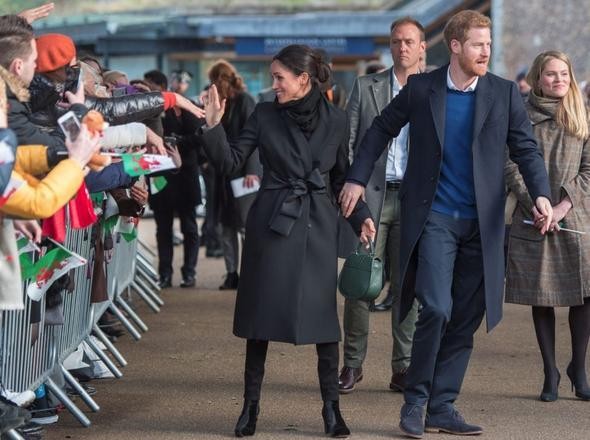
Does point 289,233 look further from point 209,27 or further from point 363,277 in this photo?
point 209,27

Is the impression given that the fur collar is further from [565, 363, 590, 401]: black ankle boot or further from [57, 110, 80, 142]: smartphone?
[565, 363, 590, 401]: black ankle boot

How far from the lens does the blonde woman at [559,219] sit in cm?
877

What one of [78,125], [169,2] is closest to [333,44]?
[169,2]

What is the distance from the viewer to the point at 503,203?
7.66m

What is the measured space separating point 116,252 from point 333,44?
64.2ft

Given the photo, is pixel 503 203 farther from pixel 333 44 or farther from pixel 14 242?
pixel 333 44

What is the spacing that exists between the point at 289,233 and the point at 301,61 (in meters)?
0.85

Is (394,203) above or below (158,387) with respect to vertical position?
above

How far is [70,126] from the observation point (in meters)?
6.13

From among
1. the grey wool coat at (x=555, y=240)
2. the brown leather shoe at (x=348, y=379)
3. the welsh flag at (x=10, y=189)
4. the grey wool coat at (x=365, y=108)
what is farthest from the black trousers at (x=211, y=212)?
the welsh flag at (x=10, y=189)

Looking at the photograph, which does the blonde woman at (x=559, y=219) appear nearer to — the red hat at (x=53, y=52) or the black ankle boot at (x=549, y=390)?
the black ankle boot at (x=549, y=390)

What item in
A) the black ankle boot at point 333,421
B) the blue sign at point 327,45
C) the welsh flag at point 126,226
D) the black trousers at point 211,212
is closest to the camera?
the black ankle boot at point 333,421

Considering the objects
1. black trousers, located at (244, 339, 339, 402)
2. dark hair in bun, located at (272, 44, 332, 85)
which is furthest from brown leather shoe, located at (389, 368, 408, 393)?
dark hair in bun, located at (272, 44, 332, 85)

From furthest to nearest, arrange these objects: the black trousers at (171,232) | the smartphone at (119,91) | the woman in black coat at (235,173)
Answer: the black trousers at (171,232) → the woman in black coat at (235,173) → the smartphone at (119,91)
